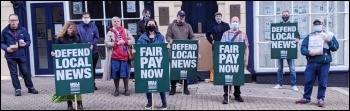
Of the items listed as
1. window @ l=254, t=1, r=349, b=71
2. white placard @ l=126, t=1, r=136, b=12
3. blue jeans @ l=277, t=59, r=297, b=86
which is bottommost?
blue jeans @ l=277, t=59, r=297, b=86

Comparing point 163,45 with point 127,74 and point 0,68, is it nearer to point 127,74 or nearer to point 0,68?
point 127,74

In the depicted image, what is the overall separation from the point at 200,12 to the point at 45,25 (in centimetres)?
418

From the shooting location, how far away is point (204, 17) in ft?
36.8

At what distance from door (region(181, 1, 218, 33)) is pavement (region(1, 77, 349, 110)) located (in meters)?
1.87

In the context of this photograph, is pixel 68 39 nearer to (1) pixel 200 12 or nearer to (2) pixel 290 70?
(1) pixel 200 12

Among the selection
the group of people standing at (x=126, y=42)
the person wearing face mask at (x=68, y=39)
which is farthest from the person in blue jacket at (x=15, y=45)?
the person wearing face mask at (x=68, y=39)

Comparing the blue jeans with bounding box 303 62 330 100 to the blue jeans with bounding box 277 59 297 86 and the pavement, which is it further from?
the blue jeans with bounding box 277 59 297 86

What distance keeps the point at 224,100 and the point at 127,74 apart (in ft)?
6.90

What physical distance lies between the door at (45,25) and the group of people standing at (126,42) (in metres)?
2.47

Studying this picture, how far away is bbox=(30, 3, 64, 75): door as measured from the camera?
37.2 feet

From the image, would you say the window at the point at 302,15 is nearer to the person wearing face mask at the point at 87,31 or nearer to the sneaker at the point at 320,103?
the sneaker at the point at 320,103

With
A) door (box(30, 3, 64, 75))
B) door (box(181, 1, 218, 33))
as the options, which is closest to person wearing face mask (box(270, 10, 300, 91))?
door (box(181, 1, 218, 33))

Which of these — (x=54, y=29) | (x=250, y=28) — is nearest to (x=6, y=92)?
(x=54, y=29)

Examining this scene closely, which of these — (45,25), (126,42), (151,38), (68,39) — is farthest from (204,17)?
(68,39)
